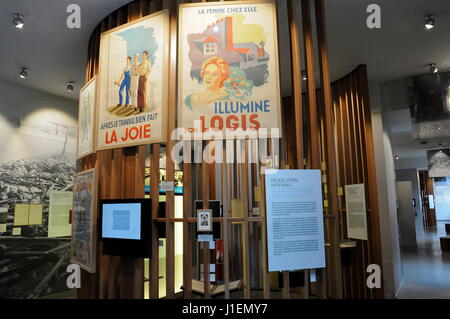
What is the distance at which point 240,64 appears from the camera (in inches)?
120

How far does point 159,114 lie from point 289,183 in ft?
4.38

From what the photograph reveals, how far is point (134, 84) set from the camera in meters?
3.37

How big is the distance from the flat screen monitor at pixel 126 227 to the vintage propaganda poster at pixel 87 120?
77 centimetres

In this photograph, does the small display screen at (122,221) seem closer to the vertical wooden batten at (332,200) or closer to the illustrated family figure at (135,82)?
the illustrated family figure at (135,82)

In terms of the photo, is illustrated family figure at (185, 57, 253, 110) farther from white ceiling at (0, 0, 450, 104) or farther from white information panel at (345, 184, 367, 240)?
white information panel at (345, 184, 367, 240)

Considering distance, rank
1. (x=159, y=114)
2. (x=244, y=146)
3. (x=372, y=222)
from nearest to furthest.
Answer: (x=244, y=146)
(x=159, y=114)
(x=372, y=222)

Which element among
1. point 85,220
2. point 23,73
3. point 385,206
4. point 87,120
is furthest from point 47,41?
point 385,206

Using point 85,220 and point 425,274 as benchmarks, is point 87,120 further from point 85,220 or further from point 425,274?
point 425,274

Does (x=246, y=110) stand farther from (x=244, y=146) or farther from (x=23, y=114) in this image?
(x=23, y=114)

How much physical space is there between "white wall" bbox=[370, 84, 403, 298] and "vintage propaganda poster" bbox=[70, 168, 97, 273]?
4.61 metres

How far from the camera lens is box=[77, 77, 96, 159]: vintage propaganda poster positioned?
378cm

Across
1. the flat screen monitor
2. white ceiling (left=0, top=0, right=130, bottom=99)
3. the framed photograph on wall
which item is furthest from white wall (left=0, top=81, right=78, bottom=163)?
the framed photograph on wall

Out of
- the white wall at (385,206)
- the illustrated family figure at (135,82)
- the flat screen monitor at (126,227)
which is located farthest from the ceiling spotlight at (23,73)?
the white wall at (385,206)
